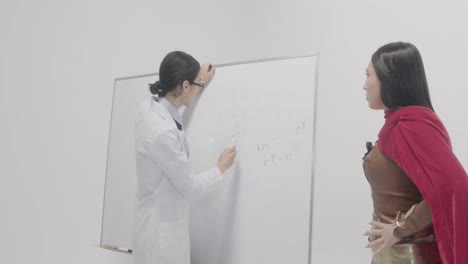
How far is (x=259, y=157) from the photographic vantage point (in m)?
1.45

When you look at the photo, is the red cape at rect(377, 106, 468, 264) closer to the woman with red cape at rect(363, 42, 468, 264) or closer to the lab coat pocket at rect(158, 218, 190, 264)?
the woman with red cape at rect(363, 42, 468, 264)

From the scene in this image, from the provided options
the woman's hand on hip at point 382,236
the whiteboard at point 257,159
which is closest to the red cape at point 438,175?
the woman's hand on hip at point 382,236

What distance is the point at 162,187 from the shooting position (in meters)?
1.42

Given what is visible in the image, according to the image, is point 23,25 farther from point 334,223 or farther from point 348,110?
point 334,223

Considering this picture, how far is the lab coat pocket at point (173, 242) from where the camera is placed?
4.56ft

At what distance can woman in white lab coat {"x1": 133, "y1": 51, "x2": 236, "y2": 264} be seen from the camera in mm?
1386

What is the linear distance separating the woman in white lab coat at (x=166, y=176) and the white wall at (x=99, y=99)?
0.79m

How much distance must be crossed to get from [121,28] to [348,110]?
133 centimetres

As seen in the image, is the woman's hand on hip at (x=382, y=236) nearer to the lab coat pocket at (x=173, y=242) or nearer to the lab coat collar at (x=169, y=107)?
the lab coat pocket at (x=173, y=242)

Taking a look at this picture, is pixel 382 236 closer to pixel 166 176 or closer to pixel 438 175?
pixel 438 175

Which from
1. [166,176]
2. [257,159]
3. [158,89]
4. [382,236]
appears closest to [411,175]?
[382,236]

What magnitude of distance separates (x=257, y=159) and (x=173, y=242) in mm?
420

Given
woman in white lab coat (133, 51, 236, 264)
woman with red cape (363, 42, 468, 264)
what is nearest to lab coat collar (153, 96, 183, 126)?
woman in white lab coat (133, 51, 236, 264)

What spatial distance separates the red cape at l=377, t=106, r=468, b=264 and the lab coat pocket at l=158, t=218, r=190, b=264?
2.56 feet
